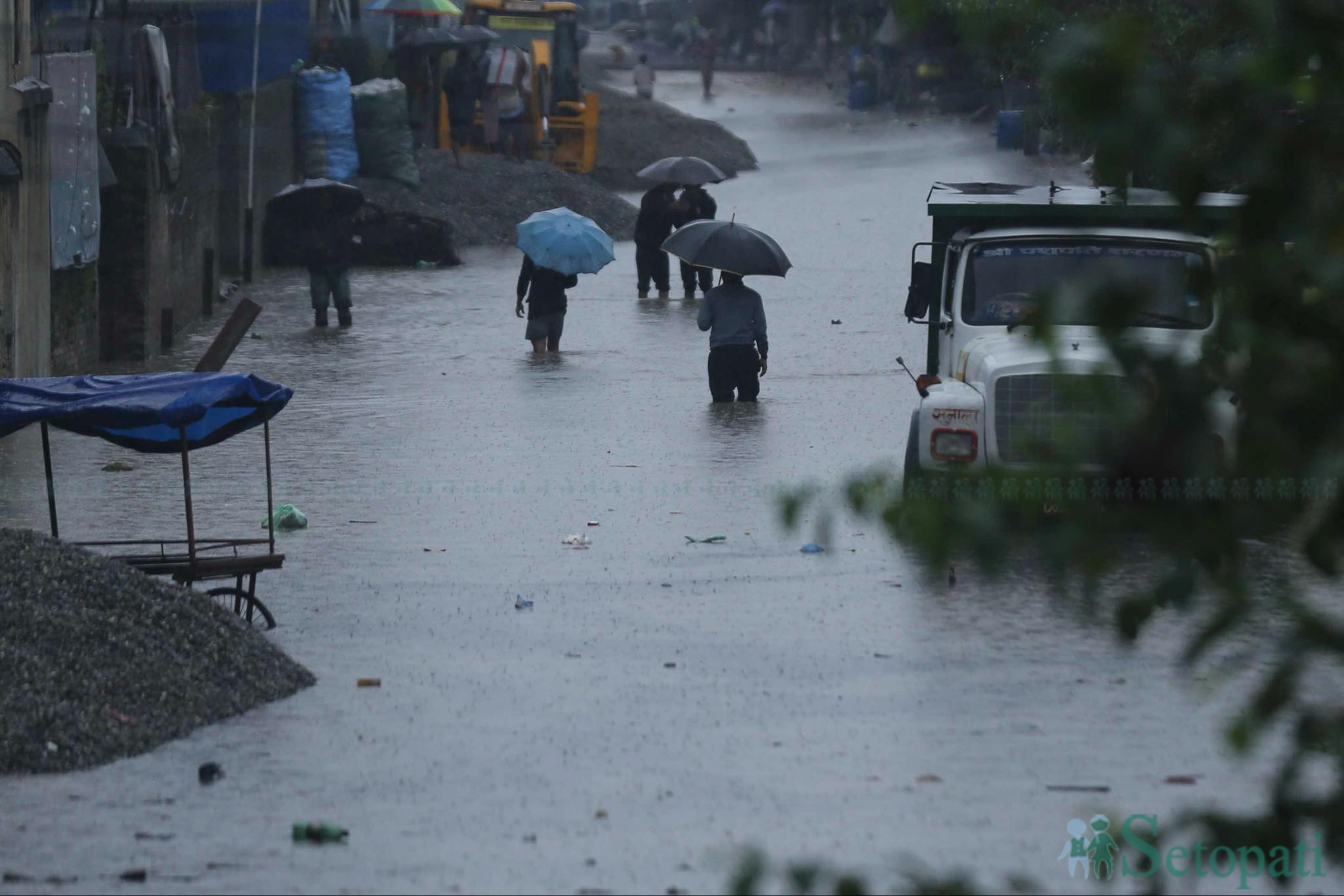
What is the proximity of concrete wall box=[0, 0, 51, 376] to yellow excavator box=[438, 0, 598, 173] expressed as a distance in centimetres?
2737

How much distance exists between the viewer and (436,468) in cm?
1462

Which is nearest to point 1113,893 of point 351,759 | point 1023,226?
point 351,759

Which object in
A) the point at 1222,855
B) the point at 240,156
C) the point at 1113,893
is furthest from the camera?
the point at 240,156

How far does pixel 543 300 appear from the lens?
68.0ft

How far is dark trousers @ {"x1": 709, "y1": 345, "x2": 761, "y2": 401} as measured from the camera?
17484 millimetres

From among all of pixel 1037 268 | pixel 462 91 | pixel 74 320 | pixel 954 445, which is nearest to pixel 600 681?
pixel 954 445

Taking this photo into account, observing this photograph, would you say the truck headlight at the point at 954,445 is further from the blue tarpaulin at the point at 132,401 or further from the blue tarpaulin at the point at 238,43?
the blue tarpaulin at the point at 238,43

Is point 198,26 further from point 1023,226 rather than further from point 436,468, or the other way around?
point 1023,226

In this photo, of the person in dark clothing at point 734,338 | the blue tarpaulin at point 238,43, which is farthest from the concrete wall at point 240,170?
the person in dark clothing at point 734,338

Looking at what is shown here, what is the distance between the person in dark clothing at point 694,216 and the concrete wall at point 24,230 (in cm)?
1048

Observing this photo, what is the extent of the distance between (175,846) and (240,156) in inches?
898

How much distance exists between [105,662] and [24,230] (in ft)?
31.0

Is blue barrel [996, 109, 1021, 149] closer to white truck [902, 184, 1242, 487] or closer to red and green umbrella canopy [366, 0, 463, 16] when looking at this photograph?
red and green umbrella canopy [366, 0, 463, 16]

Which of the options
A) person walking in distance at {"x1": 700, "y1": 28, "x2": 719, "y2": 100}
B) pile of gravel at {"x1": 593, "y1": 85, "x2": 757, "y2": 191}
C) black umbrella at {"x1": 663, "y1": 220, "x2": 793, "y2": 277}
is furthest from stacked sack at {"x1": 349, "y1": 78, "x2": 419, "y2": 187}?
person walking in distance at {"x1": 700, "y1": 28, "x2": 719, "y2": 100}
